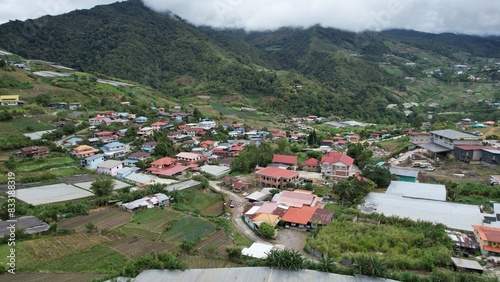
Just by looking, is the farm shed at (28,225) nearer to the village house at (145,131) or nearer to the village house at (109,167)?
the village house at (109,167)

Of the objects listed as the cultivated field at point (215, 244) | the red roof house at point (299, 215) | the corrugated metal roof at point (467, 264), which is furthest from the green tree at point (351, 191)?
the cultivated field at point (215, 244)

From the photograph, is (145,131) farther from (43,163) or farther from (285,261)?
(285,261)

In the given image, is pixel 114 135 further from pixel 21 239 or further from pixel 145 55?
pixel 145 55

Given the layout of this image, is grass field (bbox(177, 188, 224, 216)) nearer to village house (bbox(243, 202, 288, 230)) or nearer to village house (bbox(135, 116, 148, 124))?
village house (bbox(243, 202, 288, 230))

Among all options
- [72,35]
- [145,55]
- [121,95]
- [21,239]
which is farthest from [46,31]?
[21,239]

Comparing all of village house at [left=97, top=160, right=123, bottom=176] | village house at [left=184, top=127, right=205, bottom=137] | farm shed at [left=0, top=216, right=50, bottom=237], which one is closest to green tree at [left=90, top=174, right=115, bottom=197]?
farm shed at [left=0, top=216, right=50, bottom=237]

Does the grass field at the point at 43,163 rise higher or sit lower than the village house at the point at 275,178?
lower
